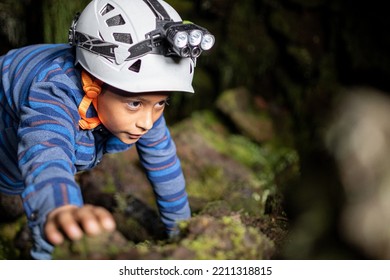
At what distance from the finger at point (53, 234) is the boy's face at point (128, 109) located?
3.03ft

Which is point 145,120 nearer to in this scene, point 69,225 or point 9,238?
point 69,225

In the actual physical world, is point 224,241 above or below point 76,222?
below

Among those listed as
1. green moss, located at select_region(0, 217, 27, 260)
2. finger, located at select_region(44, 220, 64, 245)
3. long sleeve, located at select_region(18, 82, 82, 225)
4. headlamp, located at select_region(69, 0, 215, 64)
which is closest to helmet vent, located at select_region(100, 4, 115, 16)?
headlamp, located at select_region(69, 0, 215, 64)

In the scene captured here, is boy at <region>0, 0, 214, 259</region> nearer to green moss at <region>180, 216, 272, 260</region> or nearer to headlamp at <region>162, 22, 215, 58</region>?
headlamp at <region>162, 22, 215, 58</region>

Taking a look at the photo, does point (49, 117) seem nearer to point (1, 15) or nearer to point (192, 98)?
point (1, 15)

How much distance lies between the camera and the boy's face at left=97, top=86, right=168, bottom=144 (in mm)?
2338

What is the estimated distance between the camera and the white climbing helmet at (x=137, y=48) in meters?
2.28

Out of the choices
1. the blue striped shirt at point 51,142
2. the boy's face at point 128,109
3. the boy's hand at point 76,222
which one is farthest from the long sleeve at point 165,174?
the boy's hand at point 76,222

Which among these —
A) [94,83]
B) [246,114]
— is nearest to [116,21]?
[94,83]

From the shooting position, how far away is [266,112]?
18.1ft

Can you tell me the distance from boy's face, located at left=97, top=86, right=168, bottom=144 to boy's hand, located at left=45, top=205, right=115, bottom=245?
86 cm

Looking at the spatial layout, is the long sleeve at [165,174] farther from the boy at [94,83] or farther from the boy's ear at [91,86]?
the boy's ear at [91,86]

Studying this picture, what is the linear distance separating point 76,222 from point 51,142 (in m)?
0.64

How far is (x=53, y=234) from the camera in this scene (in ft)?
4.91
